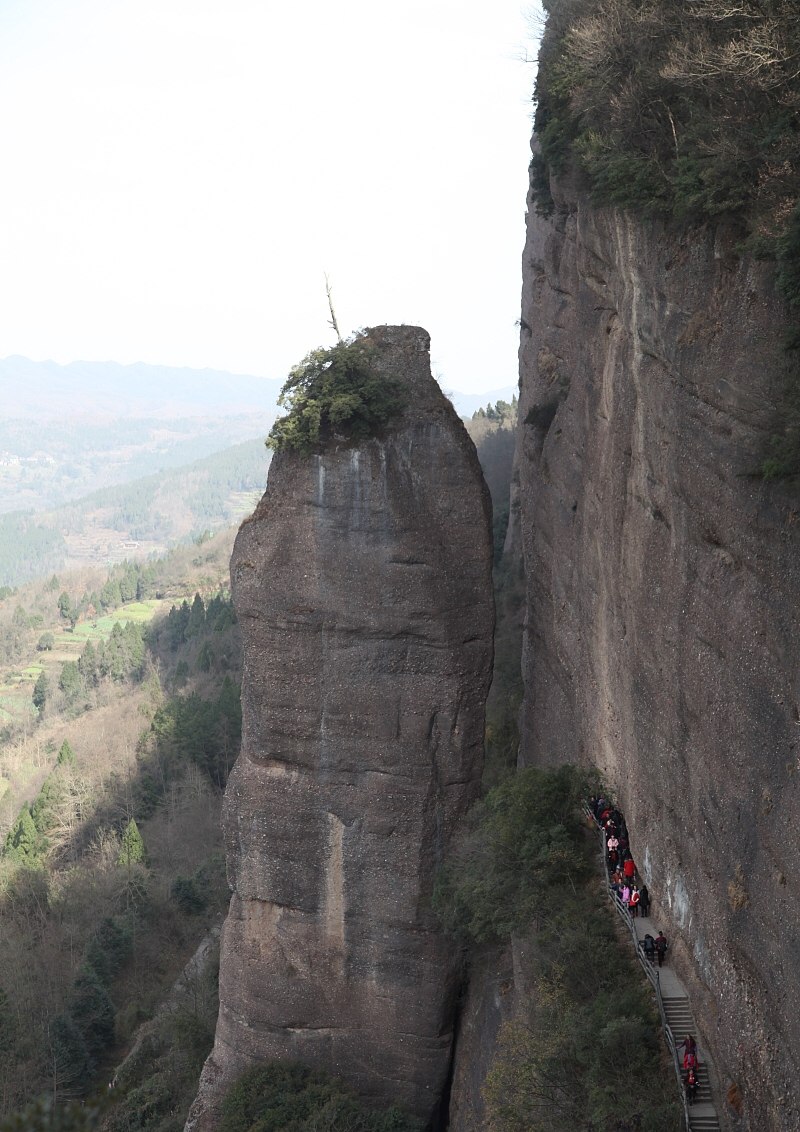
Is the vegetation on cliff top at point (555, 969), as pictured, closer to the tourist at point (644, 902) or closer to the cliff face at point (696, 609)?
the tourist at point (644, 902)

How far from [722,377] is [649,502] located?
136 inches

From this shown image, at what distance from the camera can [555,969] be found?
1728 centimetres

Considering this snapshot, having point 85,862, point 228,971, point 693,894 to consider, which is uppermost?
point 693,894

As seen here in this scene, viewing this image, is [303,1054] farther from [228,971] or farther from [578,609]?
[578,609]

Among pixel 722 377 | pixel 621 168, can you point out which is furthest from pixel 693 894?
pixel 621 168

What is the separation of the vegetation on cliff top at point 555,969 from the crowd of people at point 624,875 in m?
0.43

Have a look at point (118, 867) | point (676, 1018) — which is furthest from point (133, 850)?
point (676, 1018)

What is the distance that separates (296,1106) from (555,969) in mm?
8231

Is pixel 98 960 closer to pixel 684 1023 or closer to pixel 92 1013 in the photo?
pixel 92 1013

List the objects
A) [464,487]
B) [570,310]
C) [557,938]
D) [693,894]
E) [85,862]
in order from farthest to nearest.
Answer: [85,862], [570,310], [464,487], [557,938], [693,894]

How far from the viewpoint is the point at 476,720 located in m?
22.8

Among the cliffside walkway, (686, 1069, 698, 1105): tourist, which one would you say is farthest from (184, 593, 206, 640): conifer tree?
(686, 1069, 698, 1105): tourist

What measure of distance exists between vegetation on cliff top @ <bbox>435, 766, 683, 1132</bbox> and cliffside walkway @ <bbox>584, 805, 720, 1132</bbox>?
0.64 feet

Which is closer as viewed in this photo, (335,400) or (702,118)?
(702,118)
